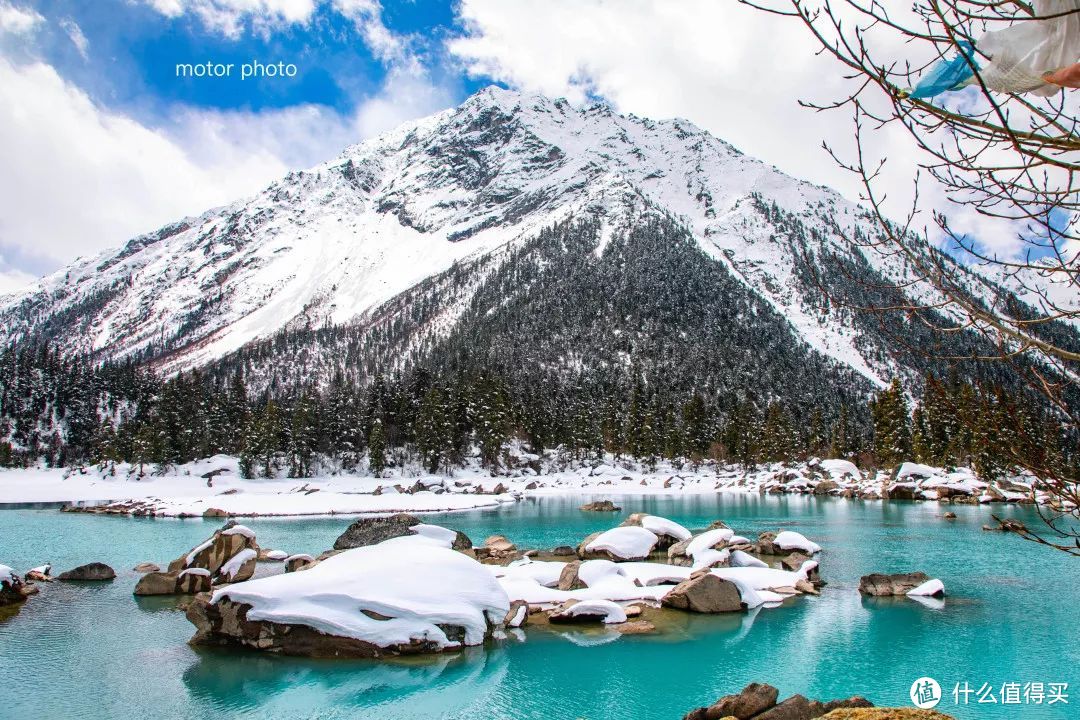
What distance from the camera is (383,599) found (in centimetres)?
1465

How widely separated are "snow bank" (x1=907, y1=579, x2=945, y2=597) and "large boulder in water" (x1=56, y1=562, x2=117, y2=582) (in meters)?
25.8

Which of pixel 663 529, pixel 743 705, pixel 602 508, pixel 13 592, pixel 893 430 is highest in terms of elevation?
pixel 893 430

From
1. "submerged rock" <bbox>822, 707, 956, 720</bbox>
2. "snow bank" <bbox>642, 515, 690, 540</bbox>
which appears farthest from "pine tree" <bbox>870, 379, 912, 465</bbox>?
"submerged rock" <bbox>822, 707, 956, 720</bbox>

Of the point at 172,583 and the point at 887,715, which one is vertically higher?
the point at 887,715

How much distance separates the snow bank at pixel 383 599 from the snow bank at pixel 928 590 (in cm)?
1197

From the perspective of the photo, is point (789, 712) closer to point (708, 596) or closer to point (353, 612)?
point (708, 596)

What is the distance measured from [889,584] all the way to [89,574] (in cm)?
2579

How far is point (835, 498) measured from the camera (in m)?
56.0

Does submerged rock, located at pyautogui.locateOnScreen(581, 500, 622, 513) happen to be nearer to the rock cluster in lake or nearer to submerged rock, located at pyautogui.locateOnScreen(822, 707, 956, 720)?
the rock cluster in lake

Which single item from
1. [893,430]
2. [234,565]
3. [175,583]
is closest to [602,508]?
[234,565]

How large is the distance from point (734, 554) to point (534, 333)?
129 meters

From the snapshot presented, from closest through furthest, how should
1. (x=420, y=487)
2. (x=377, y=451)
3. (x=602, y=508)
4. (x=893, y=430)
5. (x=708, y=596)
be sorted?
(x=708, y=596) → (x=602, y=508) → (x=420, y=487) → (x=893, y=430) → (x=377, y=451)

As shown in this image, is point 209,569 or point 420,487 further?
point 420,487

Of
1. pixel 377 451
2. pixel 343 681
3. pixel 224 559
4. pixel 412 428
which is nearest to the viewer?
pixel 343 681
